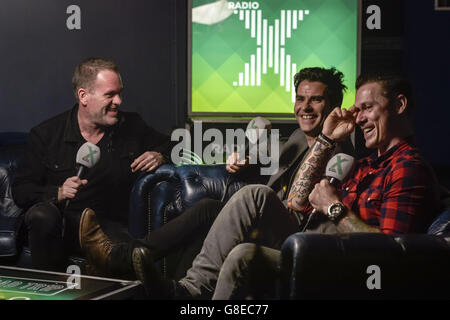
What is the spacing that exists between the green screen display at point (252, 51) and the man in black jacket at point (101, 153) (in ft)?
2.38

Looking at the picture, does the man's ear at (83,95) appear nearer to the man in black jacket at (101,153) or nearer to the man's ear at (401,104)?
the man in black jacket at (101,153)

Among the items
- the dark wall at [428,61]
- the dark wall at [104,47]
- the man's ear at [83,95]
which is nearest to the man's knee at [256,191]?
the man's ear at [83,95]

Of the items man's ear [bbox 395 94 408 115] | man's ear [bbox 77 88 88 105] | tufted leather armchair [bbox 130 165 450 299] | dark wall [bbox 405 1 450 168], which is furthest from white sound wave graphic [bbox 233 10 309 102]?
tufted leather armchair [bbox 130 165 450 299]

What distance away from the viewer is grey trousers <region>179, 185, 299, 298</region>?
234cm

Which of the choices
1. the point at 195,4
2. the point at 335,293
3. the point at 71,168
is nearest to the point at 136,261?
the point at 335,293

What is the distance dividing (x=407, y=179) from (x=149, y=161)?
5.04 feet

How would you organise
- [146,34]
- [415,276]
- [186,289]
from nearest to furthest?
1. [415,276]
2. [186,289]
3. [146,34]

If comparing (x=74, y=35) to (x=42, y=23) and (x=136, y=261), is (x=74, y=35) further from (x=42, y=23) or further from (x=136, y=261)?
(x=136, y=261)

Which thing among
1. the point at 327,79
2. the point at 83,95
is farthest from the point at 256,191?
the point at 83,95

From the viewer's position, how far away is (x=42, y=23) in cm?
419

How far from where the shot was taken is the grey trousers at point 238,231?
2.34 metres

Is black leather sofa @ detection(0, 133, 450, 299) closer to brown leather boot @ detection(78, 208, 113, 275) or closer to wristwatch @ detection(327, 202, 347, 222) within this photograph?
wristwatch @ detection(327, 202, 347, 222)

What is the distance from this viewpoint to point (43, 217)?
9.18 feet

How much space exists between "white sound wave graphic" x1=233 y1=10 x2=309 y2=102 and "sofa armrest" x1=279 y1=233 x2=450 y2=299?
2.10 m
